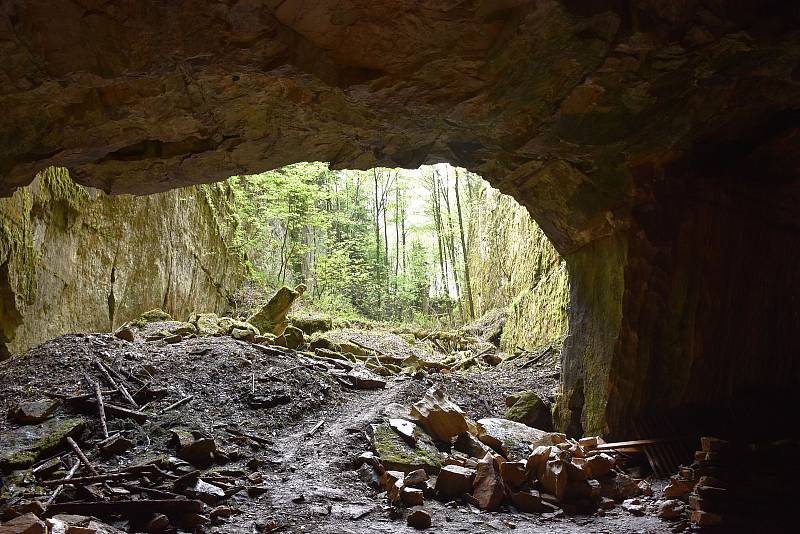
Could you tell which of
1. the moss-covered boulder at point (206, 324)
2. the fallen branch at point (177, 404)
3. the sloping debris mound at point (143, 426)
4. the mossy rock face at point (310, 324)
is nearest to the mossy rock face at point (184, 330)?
the moss-covered boulder at point (206, 324)

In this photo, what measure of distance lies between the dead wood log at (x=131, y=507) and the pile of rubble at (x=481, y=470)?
157 cm

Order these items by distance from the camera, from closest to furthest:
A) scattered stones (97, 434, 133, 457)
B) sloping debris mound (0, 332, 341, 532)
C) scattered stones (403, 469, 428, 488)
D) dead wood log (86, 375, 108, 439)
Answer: sloping debris mound (0, 332, 341, 532) < scattered stones (403, 469, 428, 488) < scattered stones (97, 434, 133, 457) < dead wood log (86, 375, 108, 439)

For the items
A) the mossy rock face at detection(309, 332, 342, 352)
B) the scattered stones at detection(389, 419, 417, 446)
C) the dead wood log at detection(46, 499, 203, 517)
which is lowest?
the dead wood log at detection(46, 499, 203, 517)

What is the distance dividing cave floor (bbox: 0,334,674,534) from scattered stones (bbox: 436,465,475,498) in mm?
168

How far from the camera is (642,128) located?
15.9ft

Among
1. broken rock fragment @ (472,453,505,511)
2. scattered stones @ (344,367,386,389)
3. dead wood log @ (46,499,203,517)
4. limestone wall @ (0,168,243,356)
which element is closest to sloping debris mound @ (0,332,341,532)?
dead wood log @ (46,499,203,517)

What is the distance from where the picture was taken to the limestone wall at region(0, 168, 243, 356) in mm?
6258

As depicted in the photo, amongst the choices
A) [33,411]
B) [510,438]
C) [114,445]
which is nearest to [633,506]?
[510,438]

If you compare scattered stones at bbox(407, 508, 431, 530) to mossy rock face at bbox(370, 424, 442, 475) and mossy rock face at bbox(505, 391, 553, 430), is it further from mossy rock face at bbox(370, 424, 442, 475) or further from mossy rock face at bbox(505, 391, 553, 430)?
mossy rock face at bbox(505, 391, 553, 430)

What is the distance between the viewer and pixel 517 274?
1263 centimetres

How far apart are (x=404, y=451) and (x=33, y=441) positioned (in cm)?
333

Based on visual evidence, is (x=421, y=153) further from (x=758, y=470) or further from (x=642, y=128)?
(x=758, y=470)

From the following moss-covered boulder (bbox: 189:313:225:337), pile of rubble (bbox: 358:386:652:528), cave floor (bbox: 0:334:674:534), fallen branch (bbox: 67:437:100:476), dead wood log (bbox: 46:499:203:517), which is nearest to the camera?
dead wood log (bbox: 46:499:203:517)

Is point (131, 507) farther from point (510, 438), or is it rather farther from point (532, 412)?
Result: point (532, 412)
